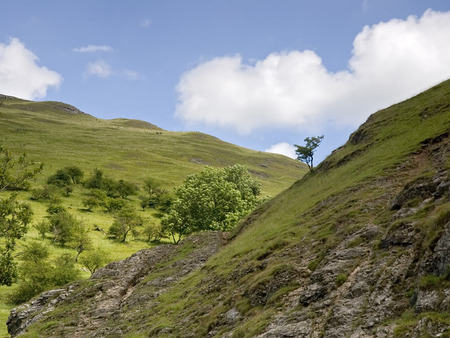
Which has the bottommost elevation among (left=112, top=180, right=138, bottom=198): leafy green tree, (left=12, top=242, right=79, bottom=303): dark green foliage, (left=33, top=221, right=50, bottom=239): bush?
(left=12, top=242, right=79, bottom=303): dark green foliage

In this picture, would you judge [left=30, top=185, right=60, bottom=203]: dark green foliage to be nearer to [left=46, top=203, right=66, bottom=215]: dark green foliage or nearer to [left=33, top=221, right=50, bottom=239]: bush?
[left=46, top=203, right=66, bottom=215]: dark green foliage

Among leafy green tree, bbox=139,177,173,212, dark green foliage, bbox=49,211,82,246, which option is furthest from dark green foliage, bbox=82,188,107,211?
dark green foliage, bbox=49,211,82,246

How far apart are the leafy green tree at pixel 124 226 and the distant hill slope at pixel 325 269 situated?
44.4m

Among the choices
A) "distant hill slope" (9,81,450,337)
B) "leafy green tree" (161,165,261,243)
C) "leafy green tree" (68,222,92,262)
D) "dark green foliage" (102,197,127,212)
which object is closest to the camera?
"distant hill slope" (9,81,450,337)

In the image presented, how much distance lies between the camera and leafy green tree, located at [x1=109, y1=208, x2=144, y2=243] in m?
83.1

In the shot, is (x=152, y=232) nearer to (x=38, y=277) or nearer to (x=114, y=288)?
(x=38, y=277)

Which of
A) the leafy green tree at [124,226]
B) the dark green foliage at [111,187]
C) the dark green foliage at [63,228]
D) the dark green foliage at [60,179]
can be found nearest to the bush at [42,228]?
the dark green foliage at [63,228]

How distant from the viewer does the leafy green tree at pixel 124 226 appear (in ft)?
273

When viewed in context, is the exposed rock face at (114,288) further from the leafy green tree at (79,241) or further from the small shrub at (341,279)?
the leafy green tree at (79,241)

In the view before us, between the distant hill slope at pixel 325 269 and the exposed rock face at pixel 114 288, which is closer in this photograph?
the distant hill slope at pixel 325 269

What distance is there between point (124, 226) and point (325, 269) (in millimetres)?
72668

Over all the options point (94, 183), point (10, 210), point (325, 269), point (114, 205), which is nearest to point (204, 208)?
point (10, 210)

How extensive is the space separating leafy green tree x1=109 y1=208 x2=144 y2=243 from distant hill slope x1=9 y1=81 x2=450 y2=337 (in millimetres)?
44405

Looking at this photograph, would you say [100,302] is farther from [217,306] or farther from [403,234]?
[403,234]
